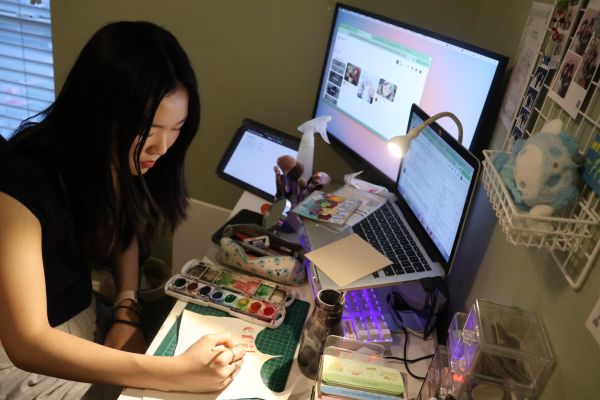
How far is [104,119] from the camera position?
2.74ft

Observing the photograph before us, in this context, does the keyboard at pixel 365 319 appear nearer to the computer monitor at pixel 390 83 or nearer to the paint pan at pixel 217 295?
the paint pan at pixel 217 295

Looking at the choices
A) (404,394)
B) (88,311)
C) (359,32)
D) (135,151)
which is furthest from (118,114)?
(359,32)

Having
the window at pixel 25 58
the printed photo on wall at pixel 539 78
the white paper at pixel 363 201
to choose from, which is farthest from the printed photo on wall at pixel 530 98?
the window at pixel 25 58

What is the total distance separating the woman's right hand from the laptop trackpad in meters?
0.36

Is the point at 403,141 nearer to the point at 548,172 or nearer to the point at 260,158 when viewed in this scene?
the point at 548,172

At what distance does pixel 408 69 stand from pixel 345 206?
42cm

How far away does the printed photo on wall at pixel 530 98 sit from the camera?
2.63 feet

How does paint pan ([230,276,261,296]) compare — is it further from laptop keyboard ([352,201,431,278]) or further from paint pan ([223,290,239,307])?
laptop keyboard ([352,201,431,278])

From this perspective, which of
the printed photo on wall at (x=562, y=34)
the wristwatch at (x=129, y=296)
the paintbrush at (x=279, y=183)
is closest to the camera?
the printed photo on wall at (x=562, y=34)

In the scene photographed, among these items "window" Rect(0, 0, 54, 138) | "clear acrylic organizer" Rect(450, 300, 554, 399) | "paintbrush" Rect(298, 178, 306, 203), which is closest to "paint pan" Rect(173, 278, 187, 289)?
"paintbrush" Rect(298, 178, 306, 203)

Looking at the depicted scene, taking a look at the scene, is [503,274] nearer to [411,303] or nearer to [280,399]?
[411,303]

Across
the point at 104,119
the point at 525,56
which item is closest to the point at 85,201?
the point at 104,119

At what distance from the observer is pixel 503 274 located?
2.66 feet

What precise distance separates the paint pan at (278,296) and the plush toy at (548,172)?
0.60m
